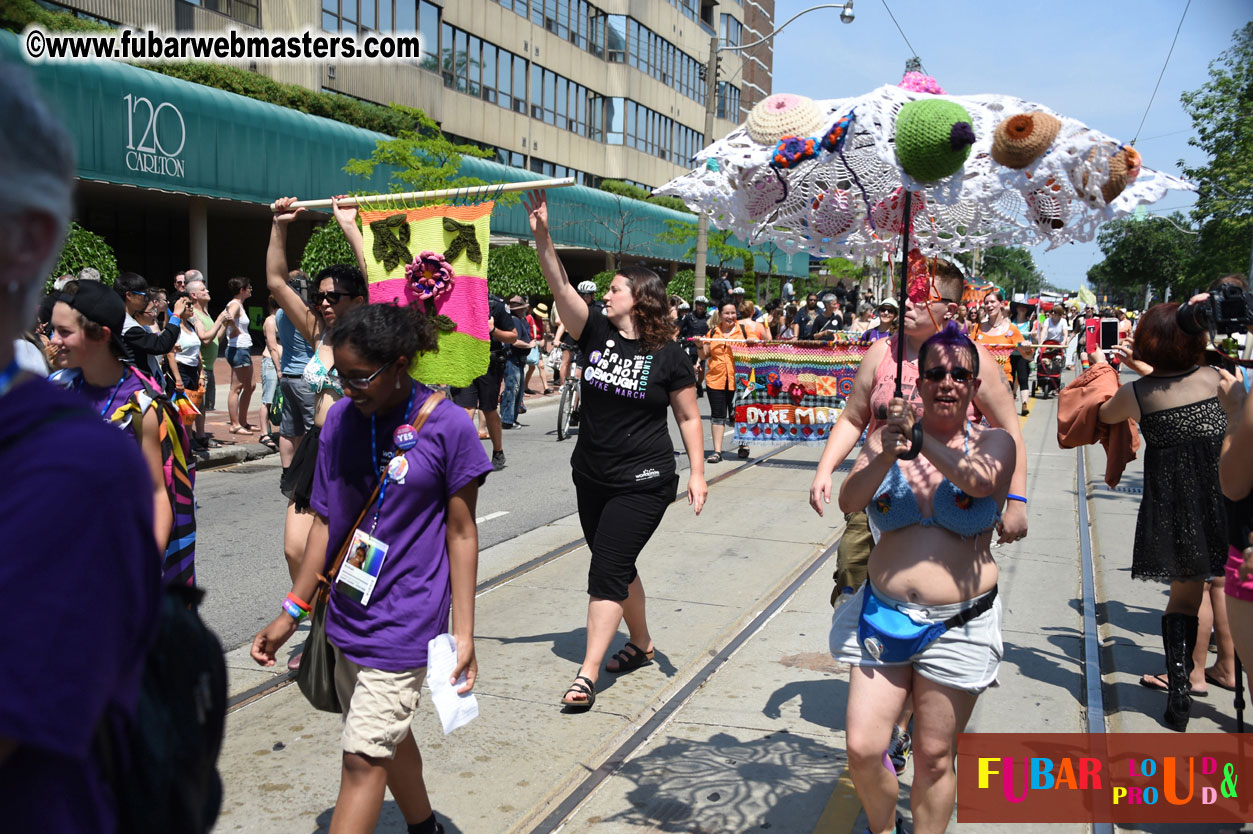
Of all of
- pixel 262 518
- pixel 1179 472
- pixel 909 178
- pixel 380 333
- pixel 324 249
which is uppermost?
pixel 324 249

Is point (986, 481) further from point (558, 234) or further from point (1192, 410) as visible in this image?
point (558, 234)

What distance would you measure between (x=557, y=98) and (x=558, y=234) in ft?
23.5

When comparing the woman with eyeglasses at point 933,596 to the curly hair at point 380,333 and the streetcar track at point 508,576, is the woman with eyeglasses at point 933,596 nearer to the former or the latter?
the curly hair at point 380,333

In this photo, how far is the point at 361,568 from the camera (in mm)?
3123

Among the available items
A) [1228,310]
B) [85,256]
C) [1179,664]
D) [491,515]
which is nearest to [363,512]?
[1228,310]

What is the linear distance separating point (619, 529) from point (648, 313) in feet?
3.29

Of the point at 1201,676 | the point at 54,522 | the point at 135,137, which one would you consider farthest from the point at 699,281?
the point at 54,522

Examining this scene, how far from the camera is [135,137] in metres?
20.1

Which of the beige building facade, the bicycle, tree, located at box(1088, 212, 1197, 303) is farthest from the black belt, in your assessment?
tree, located at box(1088, 212, 1197, 303)

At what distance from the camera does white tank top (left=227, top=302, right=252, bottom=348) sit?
502 inches

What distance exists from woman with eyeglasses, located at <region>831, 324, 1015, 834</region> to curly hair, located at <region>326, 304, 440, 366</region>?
139cm

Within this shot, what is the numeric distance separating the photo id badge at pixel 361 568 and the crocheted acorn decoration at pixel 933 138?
1954 mm

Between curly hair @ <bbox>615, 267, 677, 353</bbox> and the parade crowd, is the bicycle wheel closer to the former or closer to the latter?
the parade crowd

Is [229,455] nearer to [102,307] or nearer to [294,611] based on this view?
[102,307]
